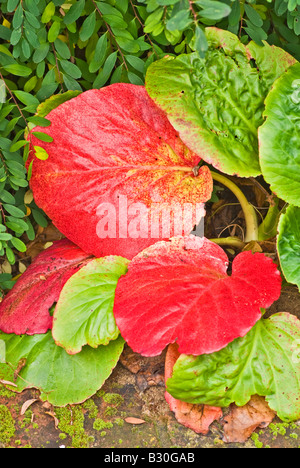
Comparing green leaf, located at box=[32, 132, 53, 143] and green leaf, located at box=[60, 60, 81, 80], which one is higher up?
green leaf, located at box=[60, 60, 81, 80]

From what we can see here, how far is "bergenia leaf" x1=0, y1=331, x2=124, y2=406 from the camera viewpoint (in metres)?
1.43

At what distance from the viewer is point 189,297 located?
54.8 inches

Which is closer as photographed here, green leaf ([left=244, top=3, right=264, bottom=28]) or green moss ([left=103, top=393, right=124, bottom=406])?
green moss ([left=103, top=393, right=124, bottom=406])

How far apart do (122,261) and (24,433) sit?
22.3 inches

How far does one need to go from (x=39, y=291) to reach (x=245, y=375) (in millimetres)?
689

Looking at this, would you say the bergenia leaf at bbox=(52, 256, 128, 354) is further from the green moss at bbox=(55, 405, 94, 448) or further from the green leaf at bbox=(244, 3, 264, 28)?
the green leaf at bbox=(244, 3, 264, 28)

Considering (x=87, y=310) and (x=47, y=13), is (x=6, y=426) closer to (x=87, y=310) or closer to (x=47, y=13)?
(x=87, y=310)

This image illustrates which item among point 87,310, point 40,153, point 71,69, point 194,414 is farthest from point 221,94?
point 194,414

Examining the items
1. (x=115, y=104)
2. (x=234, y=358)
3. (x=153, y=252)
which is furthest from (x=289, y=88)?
(x=234, y=358)

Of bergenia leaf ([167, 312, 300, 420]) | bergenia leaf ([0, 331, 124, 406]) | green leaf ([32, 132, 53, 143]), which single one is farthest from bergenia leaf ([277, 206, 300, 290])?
green leaf ([32, 132, 53, 143])

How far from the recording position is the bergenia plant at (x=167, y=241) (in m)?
1.35

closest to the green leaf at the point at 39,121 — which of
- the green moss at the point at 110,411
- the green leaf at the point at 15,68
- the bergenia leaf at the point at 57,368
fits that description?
the green leaf at the point at 15,68

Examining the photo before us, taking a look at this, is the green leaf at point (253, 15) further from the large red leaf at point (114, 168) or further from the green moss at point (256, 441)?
the green moss at point (256, 441)

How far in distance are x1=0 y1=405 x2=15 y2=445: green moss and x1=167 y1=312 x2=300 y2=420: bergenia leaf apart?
1.48ft
